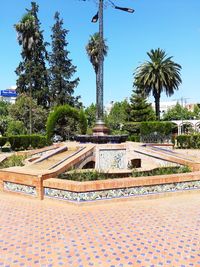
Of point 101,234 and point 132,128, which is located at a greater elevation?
point 132,128

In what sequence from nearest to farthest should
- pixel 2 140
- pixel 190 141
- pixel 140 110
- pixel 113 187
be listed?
pixel 113 187, pixel 190 141, pixel 2 140, pixel 140 110

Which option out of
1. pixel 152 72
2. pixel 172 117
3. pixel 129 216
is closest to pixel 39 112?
pixel 152 72

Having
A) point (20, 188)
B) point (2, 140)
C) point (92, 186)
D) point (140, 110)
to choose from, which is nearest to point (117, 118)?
point (140, 110)

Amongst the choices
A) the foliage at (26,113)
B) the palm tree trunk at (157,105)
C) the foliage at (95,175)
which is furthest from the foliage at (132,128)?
the foliage at (95,175)

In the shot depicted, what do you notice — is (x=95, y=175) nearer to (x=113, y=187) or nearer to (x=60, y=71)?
(x=113, y=187)

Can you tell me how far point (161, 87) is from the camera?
3825cm

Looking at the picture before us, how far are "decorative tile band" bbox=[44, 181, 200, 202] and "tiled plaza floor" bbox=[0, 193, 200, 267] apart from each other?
195 mm

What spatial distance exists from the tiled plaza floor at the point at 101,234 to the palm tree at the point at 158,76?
103ft

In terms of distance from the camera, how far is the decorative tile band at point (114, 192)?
7301 mm

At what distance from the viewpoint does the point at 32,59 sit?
40.7 meters

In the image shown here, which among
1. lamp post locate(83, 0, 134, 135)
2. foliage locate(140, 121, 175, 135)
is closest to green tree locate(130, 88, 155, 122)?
foliage locate(140, 121, 175, 135)

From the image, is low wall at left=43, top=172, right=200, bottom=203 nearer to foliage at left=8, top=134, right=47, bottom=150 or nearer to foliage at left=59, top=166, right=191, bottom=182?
foliage at left=59, top=166, right=191, bottom=182

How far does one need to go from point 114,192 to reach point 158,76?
32375 millimetres

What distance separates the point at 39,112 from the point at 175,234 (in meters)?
32.9
